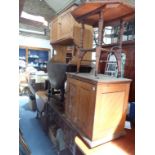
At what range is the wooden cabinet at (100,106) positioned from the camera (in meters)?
1.20

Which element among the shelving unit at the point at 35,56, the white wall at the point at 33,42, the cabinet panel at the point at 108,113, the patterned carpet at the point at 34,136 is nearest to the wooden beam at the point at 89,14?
the cabinet panel at the point at 108,113

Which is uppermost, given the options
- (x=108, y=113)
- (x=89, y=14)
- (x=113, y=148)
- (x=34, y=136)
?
(x=89, y=14)

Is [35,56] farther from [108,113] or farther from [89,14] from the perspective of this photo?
[108,113]

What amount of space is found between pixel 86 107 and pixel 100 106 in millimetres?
149

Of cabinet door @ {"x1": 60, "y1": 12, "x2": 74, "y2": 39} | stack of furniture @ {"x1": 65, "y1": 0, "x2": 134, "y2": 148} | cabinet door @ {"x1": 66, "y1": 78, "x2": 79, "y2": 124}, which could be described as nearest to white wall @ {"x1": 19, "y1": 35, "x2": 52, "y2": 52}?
cabinet door @ {"x1": 60, "y1": 12, "x2": 74, "y2": 39}

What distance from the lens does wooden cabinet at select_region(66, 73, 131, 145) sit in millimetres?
1201

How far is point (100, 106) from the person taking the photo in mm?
1214

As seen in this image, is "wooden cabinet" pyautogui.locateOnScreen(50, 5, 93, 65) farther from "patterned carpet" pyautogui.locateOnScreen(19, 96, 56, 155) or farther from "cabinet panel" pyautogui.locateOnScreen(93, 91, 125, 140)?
"patterned carpet" pyautogui.locateOnScreen(19, 96, 56, 155)

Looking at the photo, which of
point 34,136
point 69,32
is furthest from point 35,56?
point 69,32

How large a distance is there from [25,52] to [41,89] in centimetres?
458
